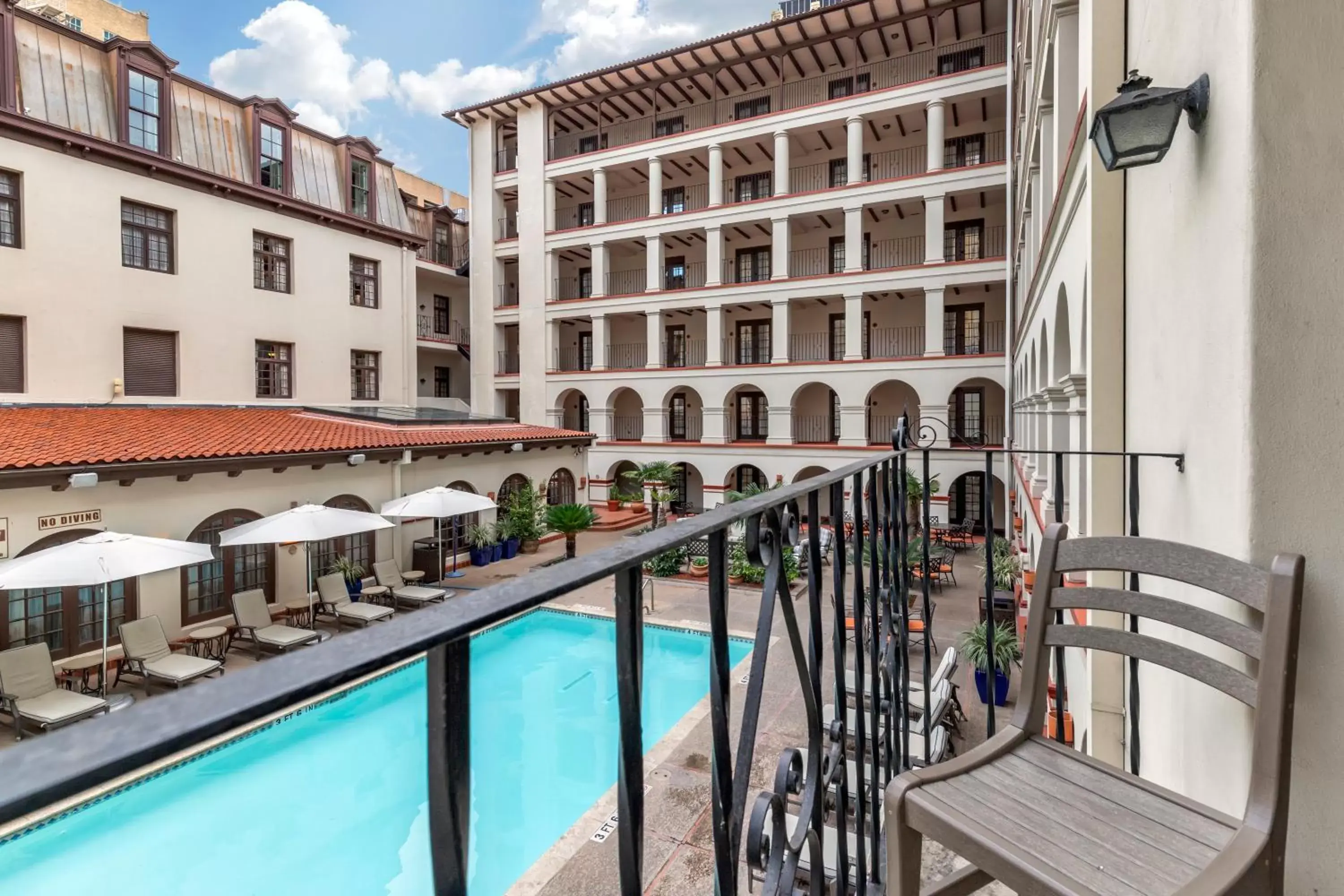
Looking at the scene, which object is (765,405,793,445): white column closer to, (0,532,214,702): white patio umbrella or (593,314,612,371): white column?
(593,314,612,371): white column

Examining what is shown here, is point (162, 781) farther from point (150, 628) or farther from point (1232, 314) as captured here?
point (1232, 314)

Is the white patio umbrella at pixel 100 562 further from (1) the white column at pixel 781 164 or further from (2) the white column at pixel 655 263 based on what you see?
(1) the white column at pixel 781 164

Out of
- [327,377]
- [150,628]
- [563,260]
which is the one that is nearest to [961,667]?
[150,628]

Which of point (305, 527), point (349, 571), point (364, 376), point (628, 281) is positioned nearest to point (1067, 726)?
point (305, 527)

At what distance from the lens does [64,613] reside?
10.4m

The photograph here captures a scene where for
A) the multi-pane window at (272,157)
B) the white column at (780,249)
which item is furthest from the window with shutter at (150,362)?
the white column at (780,249)

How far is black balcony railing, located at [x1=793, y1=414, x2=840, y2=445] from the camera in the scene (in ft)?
84.7

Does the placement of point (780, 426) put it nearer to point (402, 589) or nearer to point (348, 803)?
point (402, 589)

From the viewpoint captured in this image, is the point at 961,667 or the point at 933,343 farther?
the point at 933,343

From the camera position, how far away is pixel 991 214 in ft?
74.6

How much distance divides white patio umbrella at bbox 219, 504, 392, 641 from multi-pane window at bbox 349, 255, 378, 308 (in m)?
11.4

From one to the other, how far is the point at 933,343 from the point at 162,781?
21205 mm

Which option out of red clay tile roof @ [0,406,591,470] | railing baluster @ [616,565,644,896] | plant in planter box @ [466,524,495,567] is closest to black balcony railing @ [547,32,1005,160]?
red clay tile roof @ [0,406,591,470]

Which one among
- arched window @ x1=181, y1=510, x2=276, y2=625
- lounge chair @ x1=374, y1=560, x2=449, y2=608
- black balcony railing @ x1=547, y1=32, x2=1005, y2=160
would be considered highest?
black balcony railing @ x1=547, y1=32, x2=1005, y2=160
